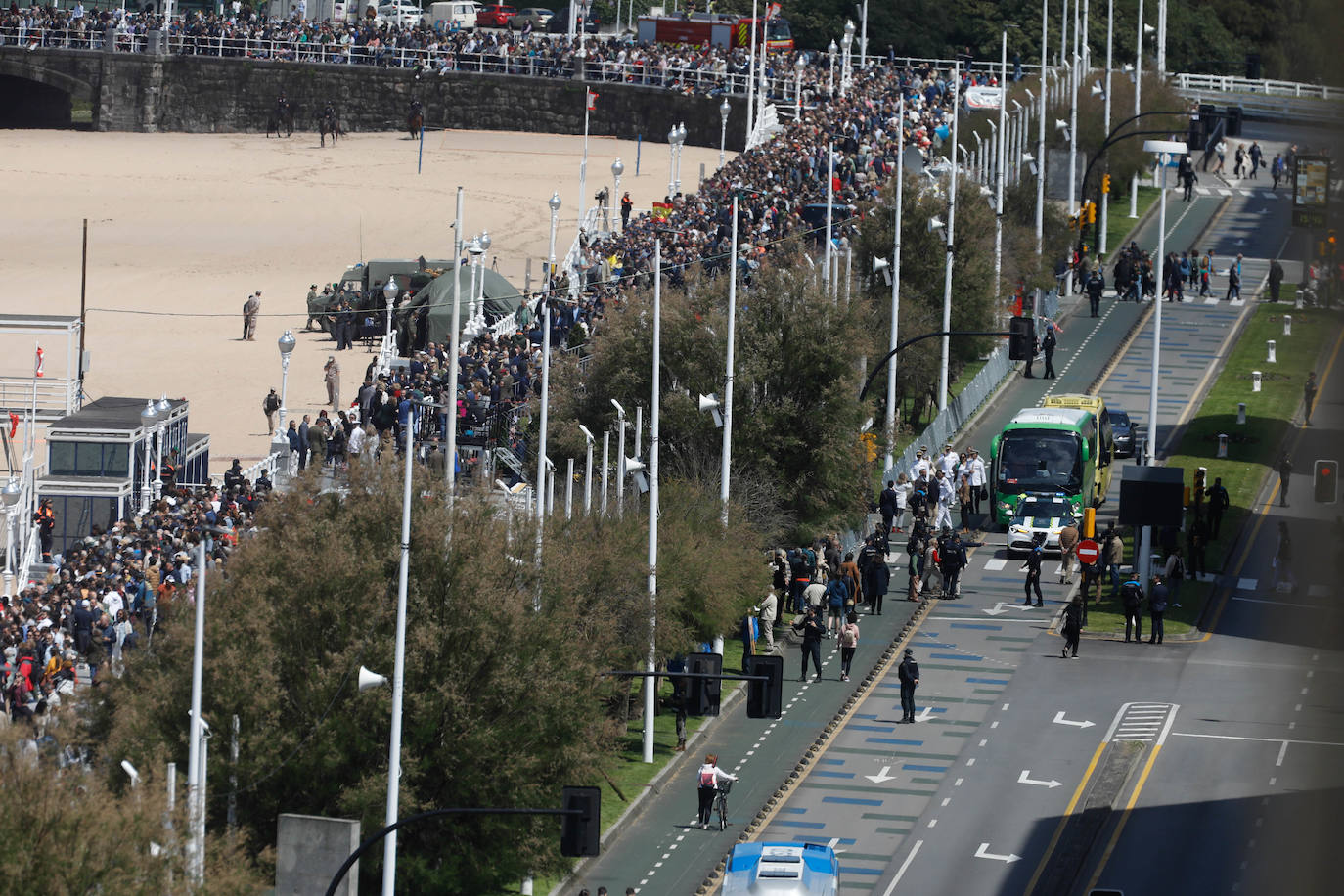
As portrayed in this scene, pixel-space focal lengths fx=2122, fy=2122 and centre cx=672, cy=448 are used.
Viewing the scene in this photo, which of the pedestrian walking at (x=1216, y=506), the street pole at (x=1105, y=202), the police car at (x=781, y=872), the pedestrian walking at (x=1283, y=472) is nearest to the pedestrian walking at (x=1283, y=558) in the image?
the pedestrian walking at (x=1216, y=506)

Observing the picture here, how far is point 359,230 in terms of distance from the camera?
81250mm

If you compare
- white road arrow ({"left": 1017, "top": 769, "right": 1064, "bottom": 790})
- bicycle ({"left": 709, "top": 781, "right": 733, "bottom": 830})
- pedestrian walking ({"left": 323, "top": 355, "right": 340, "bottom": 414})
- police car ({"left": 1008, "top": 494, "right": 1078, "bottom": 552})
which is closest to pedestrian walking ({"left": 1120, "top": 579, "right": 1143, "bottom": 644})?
police car ({"left": 1008, "top": 494, "right": 1078, "bottom": 552})

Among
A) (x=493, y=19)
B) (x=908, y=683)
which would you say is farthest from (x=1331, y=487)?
(x=493, y=19)

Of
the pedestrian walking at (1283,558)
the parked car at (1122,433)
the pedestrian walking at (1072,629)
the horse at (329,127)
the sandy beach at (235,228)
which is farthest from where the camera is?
the horse at (329,127)

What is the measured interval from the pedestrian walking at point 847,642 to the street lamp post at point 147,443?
46.0 feet

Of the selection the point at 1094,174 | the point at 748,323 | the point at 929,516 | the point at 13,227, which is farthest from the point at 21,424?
the point at 1094,174

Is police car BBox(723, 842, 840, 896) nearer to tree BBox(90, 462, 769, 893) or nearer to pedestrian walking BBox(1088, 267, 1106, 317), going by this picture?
tree BBox(90, 462, 769, 893)

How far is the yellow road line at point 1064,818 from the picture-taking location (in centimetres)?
2992

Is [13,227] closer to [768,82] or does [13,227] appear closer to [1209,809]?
[768,82]

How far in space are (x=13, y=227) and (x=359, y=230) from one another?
12824 millimetres

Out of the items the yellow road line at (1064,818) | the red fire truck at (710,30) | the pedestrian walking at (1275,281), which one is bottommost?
the yellow road line at (1064,818)

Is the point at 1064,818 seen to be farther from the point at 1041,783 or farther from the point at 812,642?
the point at 812,642

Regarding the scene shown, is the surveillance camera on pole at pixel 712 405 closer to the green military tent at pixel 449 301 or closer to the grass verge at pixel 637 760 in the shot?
the grass verge at pixel 637 760

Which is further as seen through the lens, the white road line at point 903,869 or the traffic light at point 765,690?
the white road line at point 903,869
